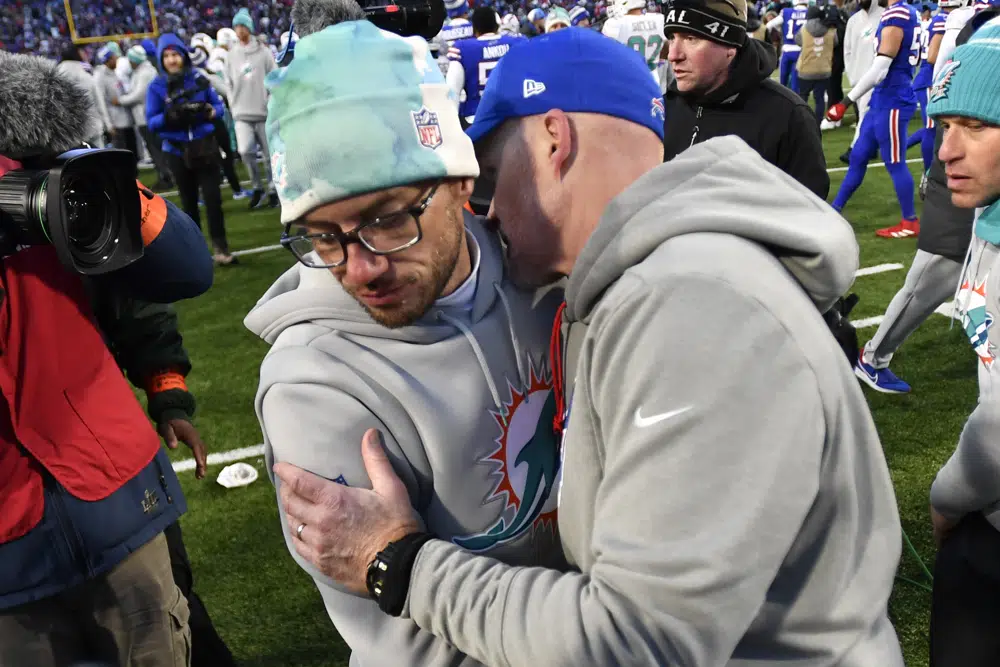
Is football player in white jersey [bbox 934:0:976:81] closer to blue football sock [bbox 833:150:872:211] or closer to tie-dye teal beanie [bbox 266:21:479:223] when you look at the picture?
blue football sock [bbox 833:150:872:211]

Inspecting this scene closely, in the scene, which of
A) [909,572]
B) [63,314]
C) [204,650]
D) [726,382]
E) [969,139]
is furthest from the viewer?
[909,572]

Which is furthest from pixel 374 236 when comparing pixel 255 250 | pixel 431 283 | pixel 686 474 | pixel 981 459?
pixel 255 250

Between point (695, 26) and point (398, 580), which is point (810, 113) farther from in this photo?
point (398, 580)

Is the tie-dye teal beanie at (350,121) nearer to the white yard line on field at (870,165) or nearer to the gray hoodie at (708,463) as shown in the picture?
the gray hoodie at (708,463)

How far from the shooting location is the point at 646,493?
0.89m

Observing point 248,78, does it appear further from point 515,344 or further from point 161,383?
point 515,344

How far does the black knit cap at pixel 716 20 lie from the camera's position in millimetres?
3596

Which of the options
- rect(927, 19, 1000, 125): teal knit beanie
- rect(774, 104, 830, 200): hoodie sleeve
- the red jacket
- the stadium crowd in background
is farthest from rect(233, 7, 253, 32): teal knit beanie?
rect(927, 19, 1000, 125): teal knit beanie

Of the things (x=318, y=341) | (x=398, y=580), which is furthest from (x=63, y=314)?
(x=398, y=580)

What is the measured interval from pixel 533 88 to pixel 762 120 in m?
2.71

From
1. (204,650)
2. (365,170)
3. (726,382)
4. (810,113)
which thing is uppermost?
(365,170)

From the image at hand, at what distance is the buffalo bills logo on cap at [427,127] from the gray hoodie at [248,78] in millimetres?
8744

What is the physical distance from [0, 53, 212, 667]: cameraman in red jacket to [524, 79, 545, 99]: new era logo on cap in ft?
3.02

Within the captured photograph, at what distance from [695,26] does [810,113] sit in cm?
67
